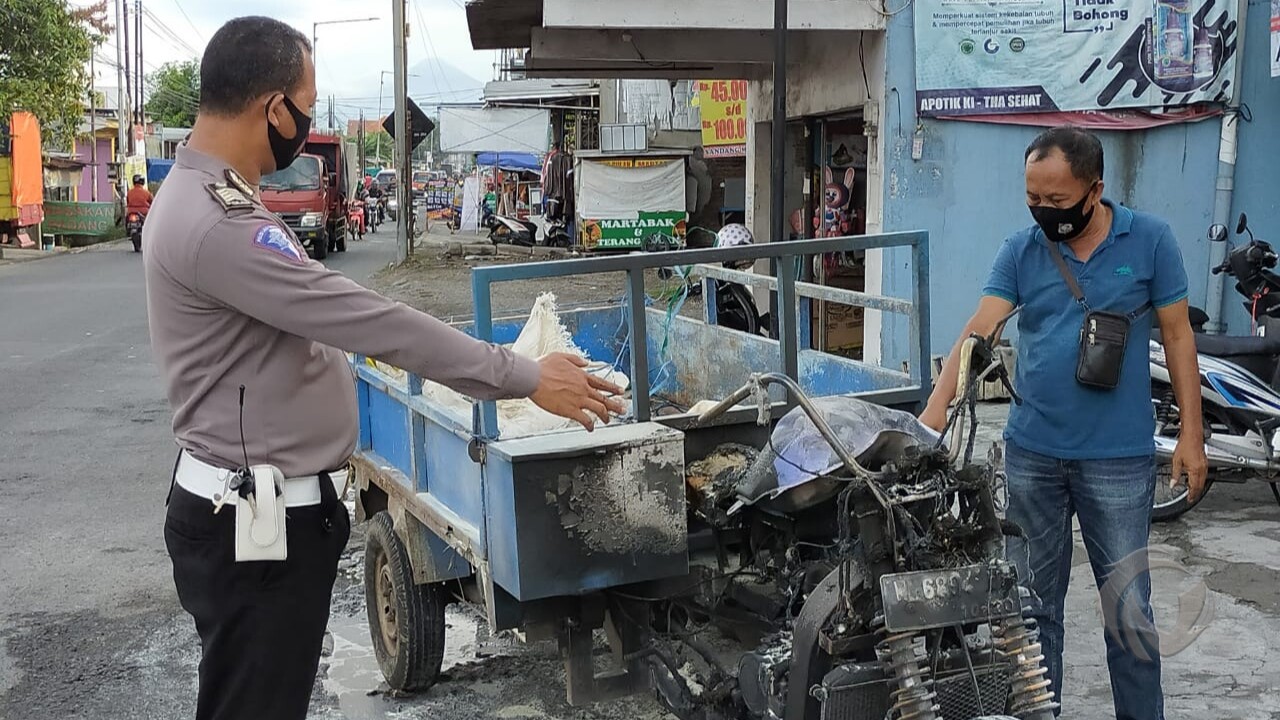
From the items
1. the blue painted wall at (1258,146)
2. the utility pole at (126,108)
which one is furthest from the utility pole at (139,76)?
the blue painted wall at (1258,146)

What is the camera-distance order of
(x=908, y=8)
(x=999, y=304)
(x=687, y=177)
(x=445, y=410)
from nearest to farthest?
(x=999, y=304)
(x=445, y=410)
(x=908, y=8)
(x=687, y=177)


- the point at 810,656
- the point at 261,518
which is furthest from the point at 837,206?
the point at 261,518

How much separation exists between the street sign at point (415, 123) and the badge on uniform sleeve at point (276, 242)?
20435 mm

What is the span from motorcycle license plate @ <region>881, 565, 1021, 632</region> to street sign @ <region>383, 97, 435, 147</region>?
20.6 m

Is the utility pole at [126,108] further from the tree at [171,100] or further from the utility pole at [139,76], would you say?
the tree at [171,100]

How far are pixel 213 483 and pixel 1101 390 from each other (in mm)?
2408

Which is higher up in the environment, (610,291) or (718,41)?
(718,41)

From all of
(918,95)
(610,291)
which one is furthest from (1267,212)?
(610,291)

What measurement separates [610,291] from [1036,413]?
1320cm

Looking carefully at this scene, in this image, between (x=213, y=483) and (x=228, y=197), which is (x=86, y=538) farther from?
(x=228, y=197)

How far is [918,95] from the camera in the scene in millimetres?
9336

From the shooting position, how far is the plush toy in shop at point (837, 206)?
11180 mm

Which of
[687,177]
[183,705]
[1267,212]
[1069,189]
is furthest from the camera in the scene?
[687,177]

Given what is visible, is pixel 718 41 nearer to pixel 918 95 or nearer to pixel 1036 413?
pixel 918 95
